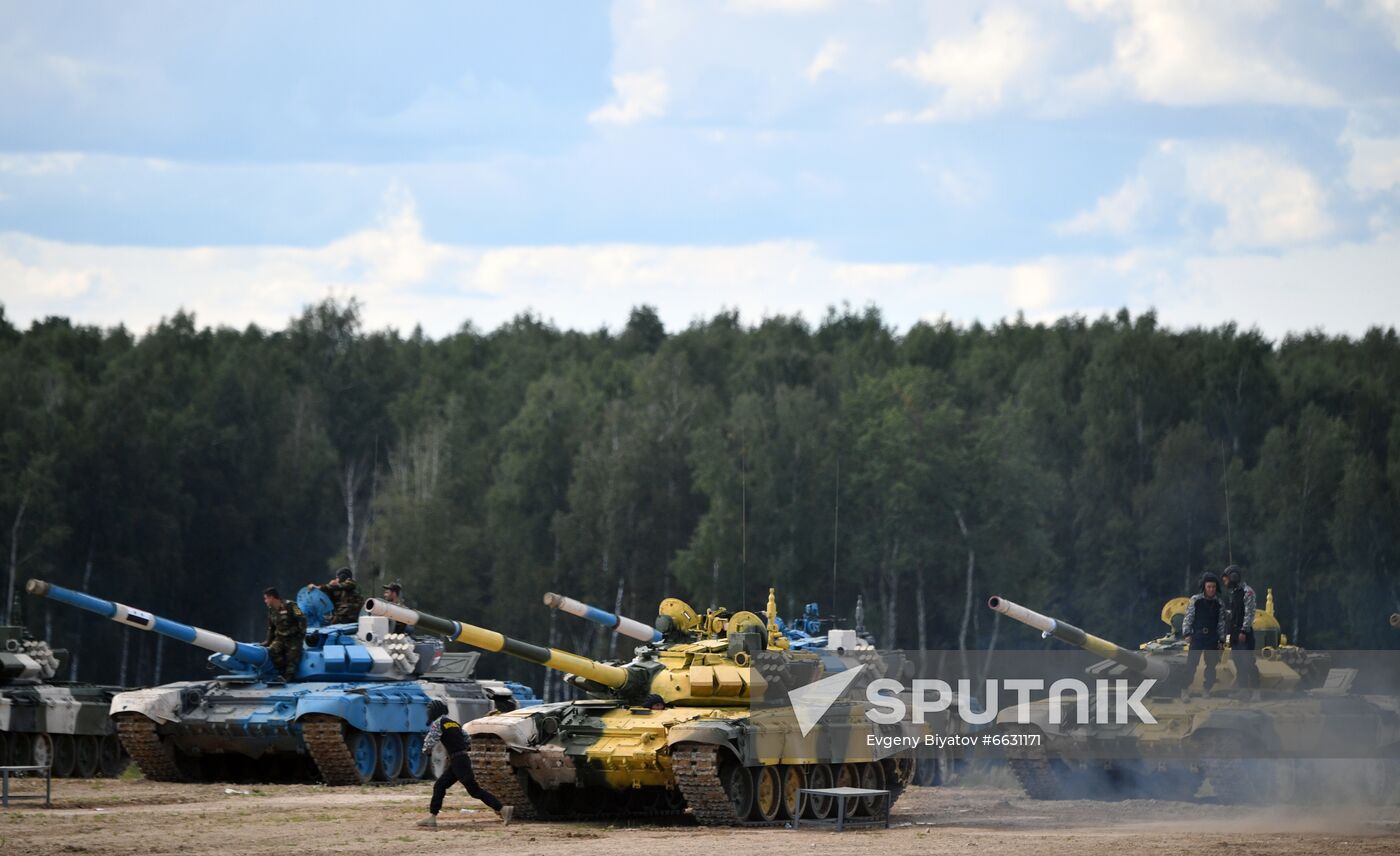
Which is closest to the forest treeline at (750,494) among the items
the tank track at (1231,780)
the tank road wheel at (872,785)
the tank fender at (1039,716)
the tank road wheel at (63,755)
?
the tank road wheel at (63,755)

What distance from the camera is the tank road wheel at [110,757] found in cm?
3105

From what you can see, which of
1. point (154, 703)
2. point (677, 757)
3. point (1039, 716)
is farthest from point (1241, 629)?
point (154, 703)

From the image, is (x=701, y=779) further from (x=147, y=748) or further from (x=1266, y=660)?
(x=147, y=748)

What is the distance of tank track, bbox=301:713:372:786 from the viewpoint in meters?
27.3

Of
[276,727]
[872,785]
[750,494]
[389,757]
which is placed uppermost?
[750,494]

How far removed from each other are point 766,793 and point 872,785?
7.22ft

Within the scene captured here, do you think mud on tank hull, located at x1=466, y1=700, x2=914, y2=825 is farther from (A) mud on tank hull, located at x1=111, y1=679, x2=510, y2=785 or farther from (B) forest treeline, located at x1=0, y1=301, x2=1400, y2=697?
(B) forest treeline, located at x1=0, y1=301, x2=1400, y2=697

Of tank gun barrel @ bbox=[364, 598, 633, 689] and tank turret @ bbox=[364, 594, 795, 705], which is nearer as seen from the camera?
tank gun barrel @ bbox=[364, 598, 633, 689]

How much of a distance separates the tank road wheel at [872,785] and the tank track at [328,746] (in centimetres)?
788

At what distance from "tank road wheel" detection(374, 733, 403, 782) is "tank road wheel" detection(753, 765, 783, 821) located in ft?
29.2

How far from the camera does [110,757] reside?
3134cm

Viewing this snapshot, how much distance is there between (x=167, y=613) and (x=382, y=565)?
747 centimetres

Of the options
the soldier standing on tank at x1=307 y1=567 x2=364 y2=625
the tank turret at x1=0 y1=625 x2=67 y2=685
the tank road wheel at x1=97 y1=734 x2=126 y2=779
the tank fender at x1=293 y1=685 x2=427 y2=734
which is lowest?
the tank road wheel at x1=97 y1=734 x2=126 y2=779

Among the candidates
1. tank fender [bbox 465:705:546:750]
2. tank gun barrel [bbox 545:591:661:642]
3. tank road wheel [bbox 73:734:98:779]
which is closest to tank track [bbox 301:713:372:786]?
tank gun barrel [bbox 545:591:661:642]
